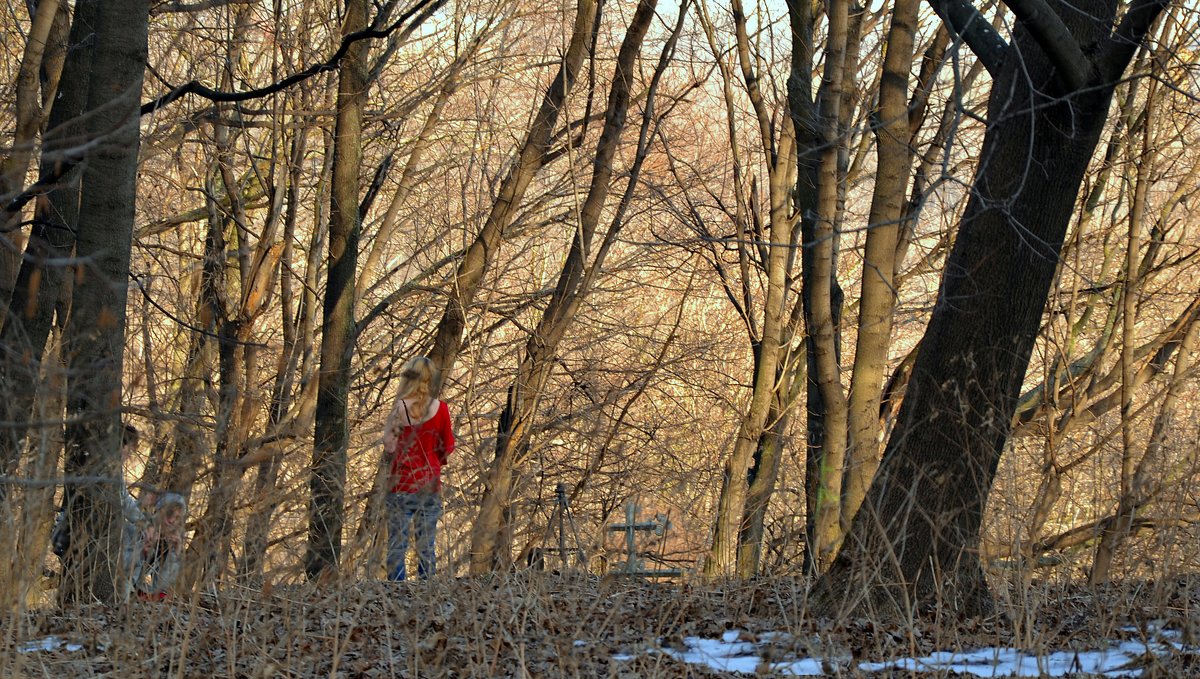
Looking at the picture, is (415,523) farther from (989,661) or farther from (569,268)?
(569,268)

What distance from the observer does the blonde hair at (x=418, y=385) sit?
6.49 m

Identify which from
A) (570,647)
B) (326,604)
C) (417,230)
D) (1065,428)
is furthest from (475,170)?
(570,647)

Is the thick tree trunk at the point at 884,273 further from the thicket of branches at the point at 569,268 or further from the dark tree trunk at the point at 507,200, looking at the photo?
the dark tree trunk at the point at 507,200

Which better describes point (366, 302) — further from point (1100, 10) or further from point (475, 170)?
point (1100, 10)

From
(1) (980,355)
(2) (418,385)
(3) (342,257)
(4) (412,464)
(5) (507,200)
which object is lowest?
(4) (412,464)

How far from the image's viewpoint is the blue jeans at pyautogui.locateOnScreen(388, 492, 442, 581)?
438 cm

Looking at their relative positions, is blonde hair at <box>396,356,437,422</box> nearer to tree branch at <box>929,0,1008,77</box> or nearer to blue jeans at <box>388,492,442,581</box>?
blue jeans at <box>388,492,442,581</box>

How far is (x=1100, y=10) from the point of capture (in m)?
4.84

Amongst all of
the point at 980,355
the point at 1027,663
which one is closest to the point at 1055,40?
the point at 980,355

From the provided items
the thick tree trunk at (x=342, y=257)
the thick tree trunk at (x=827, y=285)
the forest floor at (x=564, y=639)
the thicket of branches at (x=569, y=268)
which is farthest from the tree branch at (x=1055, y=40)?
the thick tree trunk at (x=342, y=257)

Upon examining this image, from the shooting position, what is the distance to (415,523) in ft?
15.6

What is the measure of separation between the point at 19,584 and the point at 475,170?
9.38m

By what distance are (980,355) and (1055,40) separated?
1.30 metres

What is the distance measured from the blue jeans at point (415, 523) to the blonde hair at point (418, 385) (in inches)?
67.8
